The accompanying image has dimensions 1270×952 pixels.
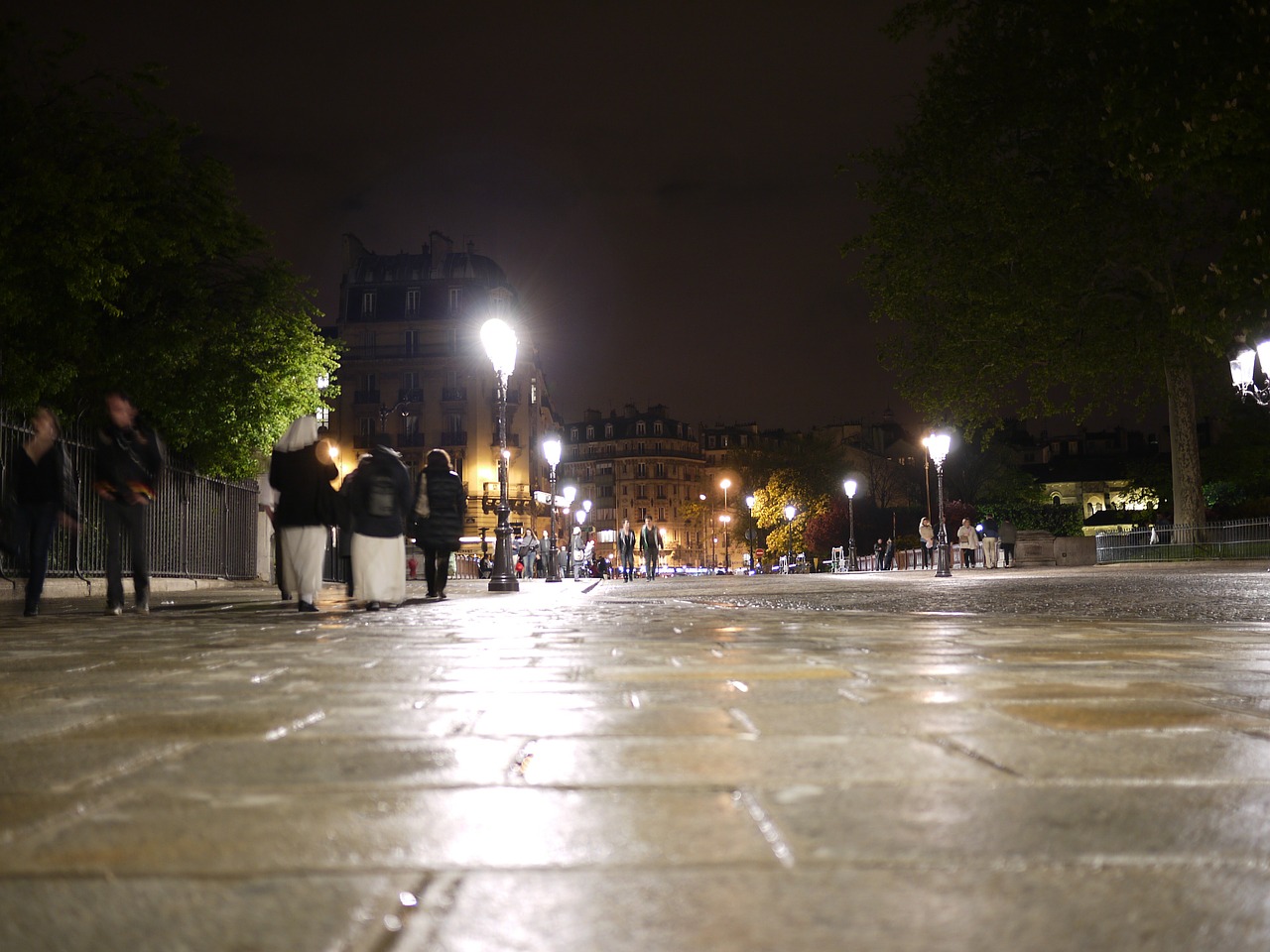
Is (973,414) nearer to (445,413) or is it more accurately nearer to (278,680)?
(278,680)

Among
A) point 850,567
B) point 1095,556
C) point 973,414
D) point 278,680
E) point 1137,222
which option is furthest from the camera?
point 850,567

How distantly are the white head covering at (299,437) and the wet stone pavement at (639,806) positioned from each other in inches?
237

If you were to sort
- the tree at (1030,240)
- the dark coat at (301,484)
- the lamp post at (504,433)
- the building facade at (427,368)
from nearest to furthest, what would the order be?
the dark coat at (301,484)
the lamp post at (504,433)
the tree at (1030,240)
the building facade at (427,368)

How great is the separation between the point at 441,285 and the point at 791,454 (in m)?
29.1

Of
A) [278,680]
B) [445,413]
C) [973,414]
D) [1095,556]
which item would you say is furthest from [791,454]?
[278,680]

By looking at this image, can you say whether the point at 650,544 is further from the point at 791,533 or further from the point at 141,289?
the point at 791,533

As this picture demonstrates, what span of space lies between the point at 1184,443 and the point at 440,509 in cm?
2382

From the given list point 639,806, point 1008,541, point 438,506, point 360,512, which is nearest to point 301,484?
point 360,512

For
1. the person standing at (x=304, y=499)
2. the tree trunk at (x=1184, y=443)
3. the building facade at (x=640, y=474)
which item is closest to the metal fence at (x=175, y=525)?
the person standing at (x=304, y=499)

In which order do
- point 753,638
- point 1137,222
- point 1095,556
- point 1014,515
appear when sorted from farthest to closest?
point 1014,515, point 1095,556, point 1137,222, point 753,638

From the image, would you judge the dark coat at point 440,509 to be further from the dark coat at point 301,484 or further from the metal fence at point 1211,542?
the metal fence at point 1211,542

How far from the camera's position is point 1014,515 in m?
77.1

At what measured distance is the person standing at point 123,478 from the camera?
37.3 feet

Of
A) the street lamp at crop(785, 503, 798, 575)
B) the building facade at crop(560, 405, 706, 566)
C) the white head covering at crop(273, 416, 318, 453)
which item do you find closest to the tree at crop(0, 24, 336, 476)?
the white head covering at crop(273, 416, 318, 453)
